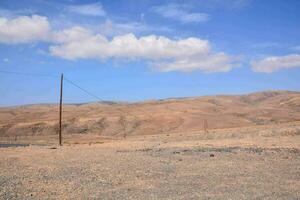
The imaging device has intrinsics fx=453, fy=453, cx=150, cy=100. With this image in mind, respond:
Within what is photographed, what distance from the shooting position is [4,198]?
49.7 ft

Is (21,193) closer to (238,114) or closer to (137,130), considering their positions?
(137,130)

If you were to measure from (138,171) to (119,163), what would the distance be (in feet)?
13.3

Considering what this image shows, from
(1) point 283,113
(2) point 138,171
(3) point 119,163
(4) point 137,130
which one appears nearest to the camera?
(2) point 138,171

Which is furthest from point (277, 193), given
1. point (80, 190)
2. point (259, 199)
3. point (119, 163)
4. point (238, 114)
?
point (238, 114)

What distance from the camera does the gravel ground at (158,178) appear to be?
15992 mm

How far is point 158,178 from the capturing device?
65.4 ft

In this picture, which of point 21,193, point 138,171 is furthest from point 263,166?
point 21,193

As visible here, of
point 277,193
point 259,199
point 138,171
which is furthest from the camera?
point 138,171

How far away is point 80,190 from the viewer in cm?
1678

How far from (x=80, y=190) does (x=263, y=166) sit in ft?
36.0

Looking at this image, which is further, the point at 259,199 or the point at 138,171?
the point at 138,171

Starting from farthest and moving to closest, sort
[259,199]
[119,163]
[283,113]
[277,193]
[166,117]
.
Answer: [283,113], [166,117], [119,163], [277,193], [259,199]

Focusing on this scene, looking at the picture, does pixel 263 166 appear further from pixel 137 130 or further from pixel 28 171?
pixel 137 130

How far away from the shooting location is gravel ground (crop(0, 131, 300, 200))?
1599 centimetres
